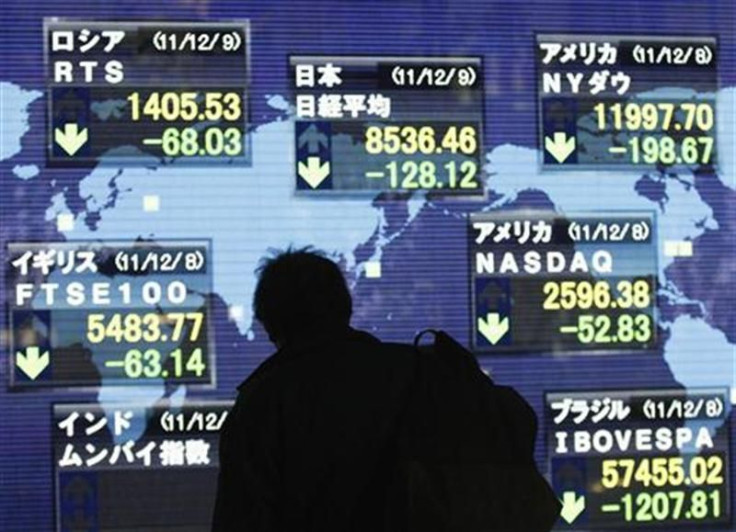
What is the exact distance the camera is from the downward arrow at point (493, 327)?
498cm

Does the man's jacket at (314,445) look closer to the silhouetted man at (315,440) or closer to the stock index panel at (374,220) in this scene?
the silhouetted man at (315,440)

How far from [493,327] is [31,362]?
1449mm

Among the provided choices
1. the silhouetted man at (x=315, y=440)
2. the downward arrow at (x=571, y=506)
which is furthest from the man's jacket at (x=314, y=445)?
the downward arrow at (x=571, y=506)

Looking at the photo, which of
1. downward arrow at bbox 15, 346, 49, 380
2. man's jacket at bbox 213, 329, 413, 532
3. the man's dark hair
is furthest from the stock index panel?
man's jacket at bbox 213, 329, 413, 532

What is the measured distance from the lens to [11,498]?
→ 4.69 meters

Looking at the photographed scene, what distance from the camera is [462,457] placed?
8.23 feet

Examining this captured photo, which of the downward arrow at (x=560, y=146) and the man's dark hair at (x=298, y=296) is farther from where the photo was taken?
the downward arrow at (x=560, y=146)

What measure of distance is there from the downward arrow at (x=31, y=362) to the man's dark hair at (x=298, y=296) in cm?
223

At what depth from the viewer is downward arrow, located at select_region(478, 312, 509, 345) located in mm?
4977

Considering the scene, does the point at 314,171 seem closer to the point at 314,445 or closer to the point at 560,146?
the point at 560,146

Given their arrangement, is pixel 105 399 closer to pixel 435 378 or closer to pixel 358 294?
pixel 358 294

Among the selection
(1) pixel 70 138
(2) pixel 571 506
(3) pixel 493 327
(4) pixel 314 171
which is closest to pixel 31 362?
(1) pixel 70 138

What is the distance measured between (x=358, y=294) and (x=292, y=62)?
0.76 m

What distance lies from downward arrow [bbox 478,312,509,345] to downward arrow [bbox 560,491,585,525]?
1.78 feet
